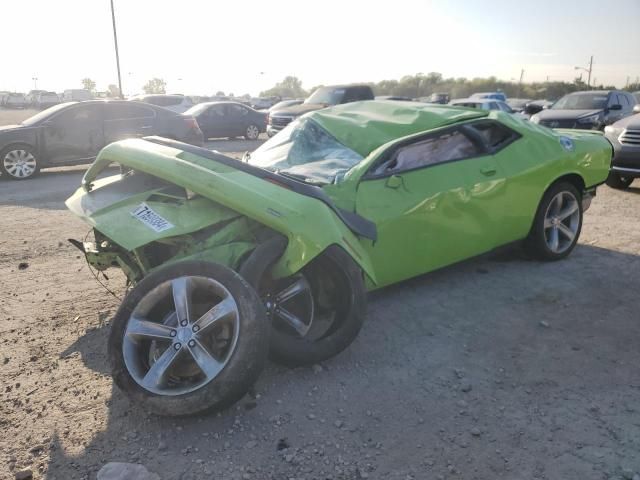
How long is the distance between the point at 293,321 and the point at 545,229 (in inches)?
120

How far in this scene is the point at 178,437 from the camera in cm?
271

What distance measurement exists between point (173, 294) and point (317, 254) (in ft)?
2.63

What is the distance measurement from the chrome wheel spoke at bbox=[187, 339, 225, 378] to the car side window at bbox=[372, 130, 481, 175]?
6.39ft

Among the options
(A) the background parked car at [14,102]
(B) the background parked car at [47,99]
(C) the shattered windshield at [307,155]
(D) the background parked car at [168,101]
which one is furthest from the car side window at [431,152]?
(A) the background parked car at [14,102]

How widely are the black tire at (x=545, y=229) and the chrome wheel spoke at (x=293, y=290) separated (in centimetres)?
276

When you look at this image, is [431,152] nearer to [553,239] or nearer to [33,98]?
[553,239]

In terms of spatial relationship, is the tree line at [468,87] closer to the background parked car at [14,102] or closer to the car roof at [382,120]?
the background parked car at [14,102]

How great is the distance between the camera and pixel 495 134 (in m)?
4.99

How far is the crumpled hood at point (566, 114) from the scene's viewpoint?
1328 centimetres

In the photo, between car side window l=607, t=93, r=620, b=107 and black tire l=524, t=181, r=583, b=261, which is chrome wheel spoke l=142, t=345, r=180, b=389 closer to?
black tire l=524, t=181, r=583, b=261

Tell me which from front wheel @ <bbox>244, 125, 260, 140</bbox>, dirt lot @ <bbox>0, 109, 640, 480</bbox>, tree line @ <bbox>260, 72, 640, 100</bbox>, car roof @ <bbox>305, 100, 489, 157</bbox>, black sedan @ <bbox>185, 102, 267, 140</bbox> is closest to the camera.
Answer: dirt lot @ <bbox>0, 109, 640, 480</bbox>

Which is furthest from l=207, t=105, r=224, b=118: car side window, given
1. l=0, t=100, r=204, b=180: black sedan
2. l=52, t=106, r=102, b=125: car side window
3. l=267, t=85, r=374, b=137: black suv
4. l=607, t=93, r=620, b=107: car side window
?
l=607, t=93, r=620, b=107: car side window

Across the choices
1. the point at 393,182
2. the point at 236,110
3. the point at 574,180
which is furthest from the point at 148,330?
the point at 236,110

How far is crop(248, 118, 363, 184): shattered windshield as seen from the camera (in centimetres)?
425
